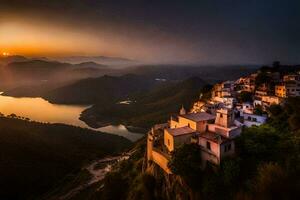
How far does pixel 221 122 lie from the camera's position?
19734 mm

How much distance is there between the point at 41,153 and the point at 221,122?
164ft

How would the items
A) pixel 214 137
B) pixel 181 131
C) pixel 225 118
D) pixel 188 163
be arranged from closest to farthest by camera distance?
pixel 188 163 < pixel 214 137 < pixel 225 118 < pixel 181 131

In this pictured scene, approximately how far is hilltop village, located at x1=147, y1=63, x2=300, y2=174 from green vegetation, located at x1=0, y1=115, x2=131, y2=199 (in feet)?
106

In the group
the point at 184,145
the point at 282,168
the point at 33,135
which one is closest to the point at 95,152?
the point at 33,135

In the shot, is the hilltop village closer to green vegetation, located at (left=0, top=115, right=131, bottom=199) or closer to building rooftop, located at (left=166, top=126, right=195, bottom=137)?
building rooftop, located at (left=166, top=126, right=195, bottom=137)

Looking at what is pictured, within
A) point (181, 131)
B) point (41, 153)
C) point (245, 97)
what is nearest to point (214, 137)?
point (181, 131)

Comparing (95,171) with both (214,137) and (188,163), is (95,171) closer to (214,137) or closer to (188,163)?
(188,163)

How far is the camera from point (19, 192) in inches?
1780

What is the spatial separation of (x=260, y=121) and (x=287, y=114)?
7.89ft

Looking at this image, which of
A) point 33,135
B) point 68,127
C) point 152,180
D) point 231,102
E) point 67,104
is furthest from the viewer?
point 67,104

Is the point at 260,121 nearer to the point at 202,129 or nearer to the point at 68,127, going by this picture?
the point at 202,129

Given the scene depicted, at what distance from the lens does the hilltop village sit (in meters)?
17.2

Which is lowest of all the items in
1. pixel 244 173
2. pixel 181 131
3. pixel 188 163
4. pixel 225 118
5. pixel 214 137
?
pixel 244 173

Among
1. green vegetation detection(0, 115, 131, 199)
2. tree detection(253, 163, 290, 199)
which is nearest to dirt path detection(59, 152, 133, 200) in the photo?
green vegetation detection(0, 115, 131, 199)
